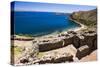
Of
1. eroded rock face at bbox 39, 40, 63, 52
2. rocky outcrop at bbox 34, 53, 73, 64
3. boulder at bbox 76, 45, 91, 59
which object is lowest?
rocky outcrop at bbox 34, 53, 73, 64

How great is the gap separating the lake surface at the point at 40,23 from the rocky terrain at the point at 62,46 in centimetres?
6

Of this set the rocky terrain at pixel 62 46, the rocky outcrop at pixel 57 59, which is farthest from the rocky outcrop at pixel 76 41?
the rocky outcrop at pixel 57 59

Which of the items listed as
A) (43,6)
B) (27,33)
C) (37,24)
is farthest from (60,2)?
(27,33)

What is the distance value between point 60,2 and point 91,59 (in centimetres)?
77

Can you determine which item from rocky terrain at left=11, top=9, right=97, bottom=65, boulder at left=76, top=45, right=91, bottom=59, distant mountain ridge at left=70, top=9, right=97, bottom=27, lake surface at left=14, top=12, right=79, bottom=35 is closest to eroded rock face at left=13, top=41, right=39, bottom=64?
rocky terrain at left=11, top=9, right=97, bottom=65

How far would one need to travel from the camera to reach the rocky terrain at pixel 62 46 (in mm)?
2227

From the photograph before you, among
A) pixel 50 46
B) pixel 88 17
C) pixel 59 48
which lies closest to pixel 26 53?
pixel 50 46

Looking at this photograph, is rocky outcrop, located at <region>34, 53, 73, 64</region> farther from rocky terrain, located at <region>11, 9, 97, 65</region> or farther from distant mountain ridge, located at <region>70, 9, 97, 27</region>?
distant mountain ridge, located at <region>70, 9, 97, 27</region>

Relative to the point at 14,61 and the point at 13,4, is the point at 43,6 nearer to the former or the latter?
the point at 13,4

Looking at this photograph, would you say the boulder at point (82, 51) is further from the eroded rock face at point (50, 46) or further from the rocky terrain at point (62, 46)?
the eroded rock face at point (50, 46)

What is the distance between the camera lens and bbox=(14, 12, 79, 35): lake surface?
222 cm

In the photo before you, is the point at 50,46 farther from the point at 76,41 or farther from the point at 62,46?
the point at 76,41

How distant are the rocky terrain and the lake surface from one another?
64mm

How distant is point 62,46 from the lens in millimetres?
2408
